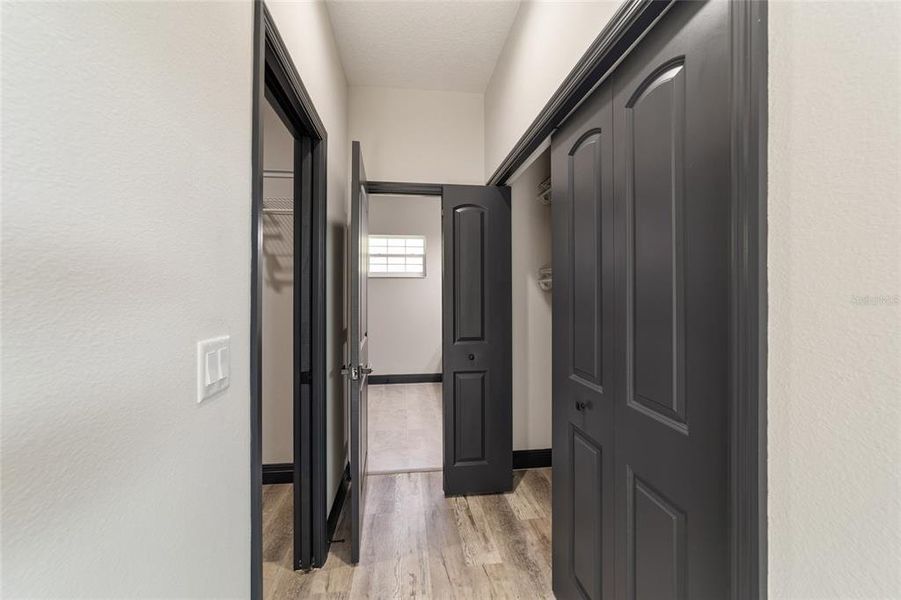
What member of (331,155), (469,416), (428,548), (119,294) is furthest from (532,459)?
(119,294)

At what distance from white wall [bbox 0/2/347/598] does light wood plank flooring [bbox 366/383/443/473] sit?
217 centimetres

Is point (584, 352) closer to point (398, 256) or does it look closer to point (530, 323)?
point (530, 323)

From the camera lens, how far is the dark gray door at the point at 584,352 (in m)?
1.21

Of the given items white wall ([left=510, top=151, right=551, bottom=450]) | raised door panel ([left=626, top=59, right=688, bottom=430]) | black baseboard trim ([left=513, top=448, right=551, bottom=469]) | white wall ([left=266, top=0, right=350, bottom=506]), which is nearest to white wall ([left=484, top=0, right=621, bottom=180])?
raised door panel ([left=626, top=59, right=688, bottom=430])

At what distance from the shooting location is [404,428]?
12.4ft

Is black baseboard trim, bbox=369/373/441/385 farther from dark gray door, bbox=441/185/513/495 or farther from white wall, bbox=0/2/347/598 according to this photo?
white wall, bbox=0/2/347/598

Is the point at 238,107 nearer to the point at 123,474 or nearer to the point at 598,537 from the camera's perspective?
the point at 123,474

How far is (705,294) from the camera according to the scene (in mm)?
815

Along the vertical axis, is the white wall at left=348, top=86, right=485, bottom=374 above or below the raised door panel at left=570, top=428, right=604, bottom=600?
above
